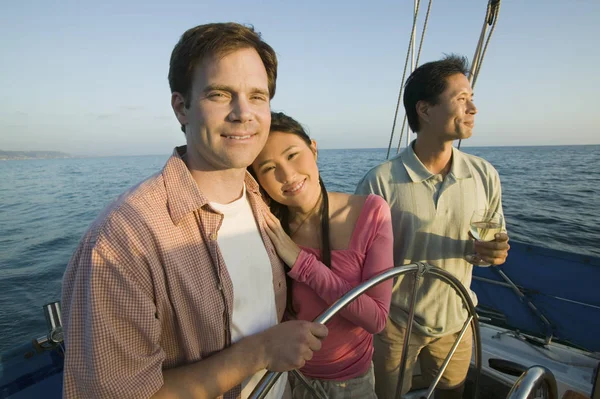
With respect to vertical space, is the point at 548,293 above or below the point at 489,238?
below

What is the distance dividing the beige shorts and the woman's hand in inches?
43.8

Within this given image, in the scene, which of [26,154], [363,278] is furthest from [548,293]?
[26,154]

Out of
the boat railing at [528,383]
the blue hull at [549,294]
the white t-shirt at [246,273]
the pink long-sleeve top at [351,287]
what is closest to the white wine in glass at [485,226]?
the pink long-sleeve top at [351,287]

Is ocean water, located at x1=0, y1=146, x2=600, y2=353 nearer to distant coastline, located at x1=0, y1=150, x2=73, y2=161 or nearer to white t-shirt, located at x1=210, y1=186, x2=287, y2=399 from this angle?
white t-shirt, located at x1=210, y1=186, x2=287, y2=399

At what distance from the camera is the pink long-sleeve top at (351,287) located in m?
1.53

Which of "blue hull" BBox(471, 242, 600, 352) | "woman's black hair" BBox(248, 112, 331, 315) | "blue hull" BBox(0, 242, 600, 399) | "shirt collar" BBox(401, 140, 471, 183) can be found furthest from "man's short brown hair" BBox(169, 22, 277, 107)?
"blue hull" BBox(471, 242, 600, 352)

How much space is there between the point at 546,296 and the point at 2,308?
10.3 metres

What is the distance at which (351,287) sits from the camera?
60.1 inches

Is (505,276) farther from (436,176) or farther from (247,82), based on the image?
(247,82)

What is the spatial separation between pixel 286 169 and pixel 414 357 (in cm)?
161

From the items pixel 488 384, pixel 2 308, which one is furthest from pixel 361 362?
pixel 2 308

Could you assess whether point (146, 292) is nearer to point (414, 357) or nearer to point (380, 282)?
point (380, 282)

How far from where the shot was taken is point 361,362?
64.4 inches

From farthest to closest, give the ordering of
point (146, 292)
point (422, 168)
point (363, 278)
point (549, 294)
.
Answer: point (549, 294) → point (422, 168) → point (363, 278) → point (146, 292)
